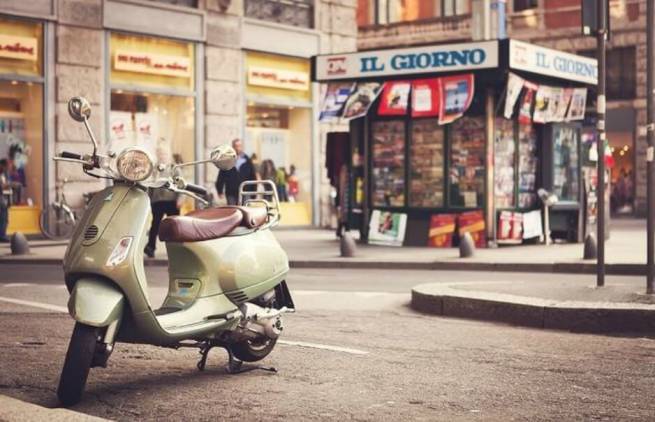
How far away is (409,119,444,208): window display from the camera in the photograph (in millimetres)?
18062

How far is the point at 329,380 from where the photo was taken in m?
6.16

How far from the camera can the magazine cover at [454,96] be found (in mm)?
17000

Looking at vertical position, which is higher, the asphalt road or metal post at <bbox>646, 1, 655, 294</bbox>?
metal post at <bbox>646, 1, 655, 294</bbox>

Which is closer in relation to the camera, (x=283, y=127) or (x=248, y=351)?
(x=248, y=351)

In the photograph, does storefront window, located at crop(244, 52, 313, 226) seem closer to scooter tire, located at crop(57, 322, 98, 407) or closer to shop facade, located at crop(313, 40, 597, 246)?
shop facade, located at crop(313, 40, 597, 246)

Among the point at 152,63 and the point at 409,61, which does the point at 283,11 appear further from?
the point at 409,61

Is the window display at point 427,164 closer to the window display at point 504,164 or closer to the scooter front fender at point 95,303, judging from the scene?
the window display at point 504,164

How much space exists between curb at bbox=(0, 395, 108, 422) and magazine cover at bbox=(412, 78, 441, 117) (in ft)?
42.8

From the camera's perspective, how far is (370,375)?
20.8 ft

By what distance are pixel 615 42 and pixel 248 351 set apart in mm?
31033

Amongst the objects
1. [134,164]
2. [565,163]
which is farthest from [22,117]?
[134,164]

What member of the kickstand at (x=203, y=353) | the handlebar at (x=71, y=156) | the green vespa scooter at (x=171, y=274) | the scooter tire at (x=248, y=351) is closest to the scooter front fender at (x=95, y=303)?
the green vespa scooter at (x=171, y=274)

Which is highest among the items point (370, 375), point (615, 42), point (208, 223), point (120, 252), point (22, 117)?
point (615, 42)

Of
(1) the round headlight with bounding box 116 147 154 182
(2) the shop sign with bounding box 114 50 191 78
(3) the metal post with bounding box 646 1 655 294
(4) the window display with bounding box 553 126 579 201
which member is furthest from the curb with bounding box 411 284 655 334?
(2) the shop sign with bounding box 114 50 191 78
